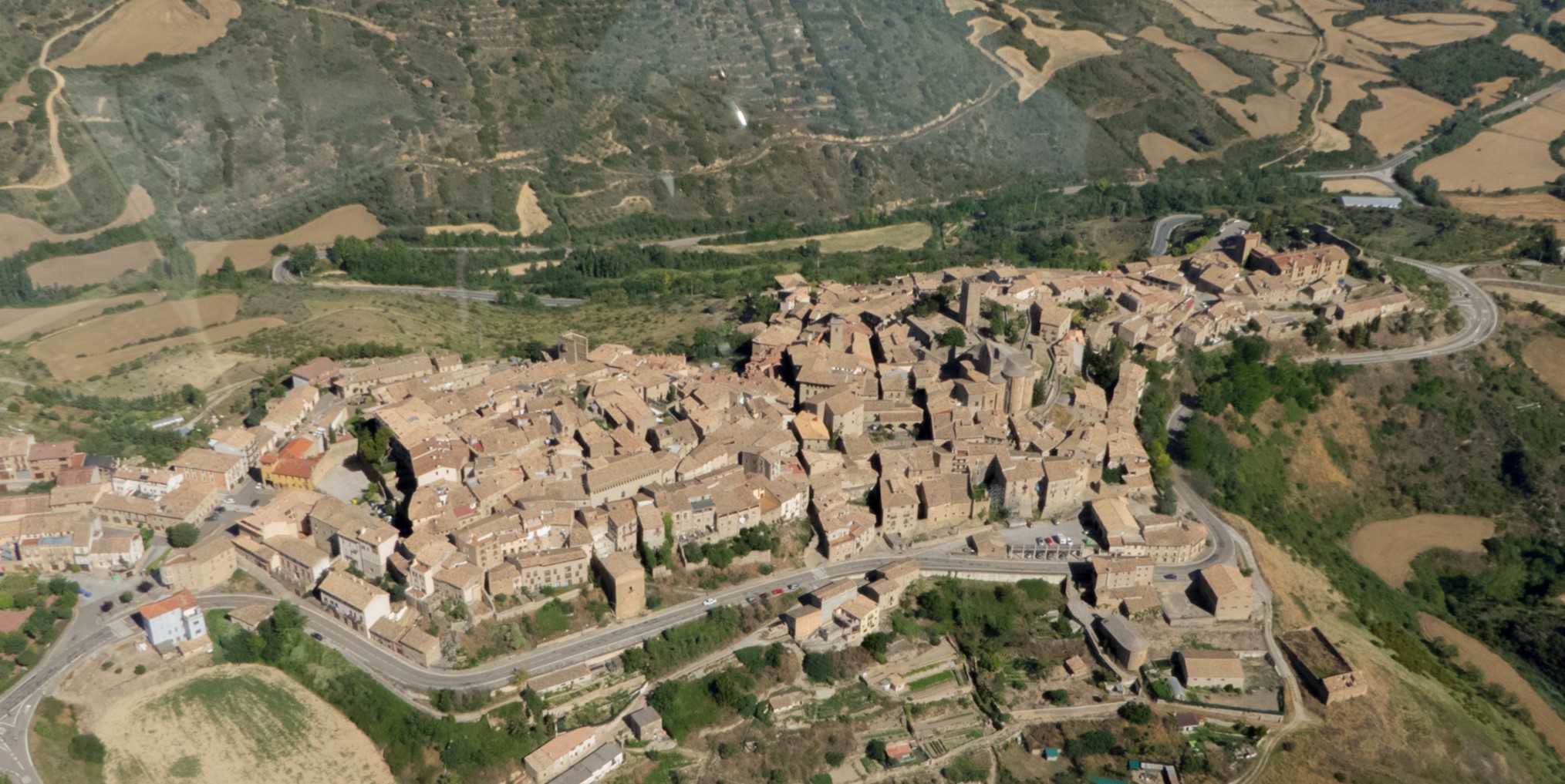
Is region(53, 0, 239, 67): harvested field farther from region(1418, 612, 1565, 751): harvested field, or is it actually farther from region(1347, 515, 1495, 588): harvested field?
region(1418, 612, 1565, 751): harvested field

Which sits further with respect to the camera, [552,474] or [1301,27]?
[1301,27]

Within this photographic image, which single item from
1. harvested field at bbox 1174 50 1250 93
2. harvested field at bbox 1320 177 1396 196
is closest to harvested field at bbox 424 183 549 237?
harvested field at bbox 1174 50 1250 93

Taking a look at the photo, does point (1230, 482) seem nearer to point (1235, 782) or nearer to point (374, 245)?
point (1235, 782)

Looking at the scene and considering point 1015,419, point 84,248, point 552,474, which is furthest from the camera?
point 84,248

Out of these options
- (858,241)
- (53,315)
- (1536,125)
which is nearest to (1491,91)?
(1536,125)

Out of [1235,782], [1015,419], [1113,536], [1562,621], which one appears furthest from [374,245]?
[1562,621]

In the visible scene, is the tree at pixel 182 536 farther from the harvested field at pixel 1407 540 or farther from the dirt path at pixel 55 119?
the harvested field at pixel 1407 540

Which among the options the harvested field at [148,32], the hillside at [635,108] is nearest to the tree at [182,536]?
the hillside at [635,108]
